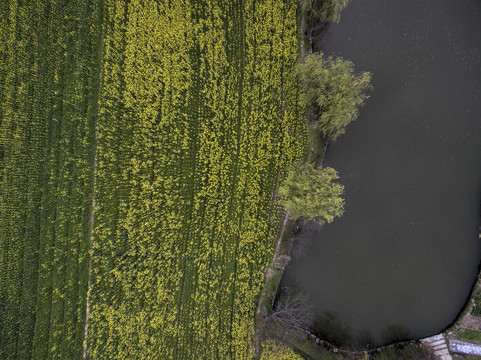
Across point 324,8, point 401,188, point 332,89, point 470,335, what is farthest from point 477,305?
point 324,8

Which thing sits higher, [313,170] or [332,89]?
[332,89]

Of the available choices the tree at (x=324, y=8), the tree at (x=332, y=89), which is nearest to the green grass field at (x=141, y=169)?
the tree at (x=324, y=8)

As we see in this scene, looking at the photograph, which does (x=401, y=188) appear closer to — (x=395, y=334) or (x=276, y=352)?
(x=395, y=334)

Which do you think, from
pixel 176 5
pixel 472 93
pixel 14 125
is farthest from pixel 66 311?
pixel 472 93

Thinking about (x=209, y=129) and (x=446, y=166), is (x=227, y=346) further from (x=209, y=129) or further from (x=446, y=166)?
(x=446, y=166)

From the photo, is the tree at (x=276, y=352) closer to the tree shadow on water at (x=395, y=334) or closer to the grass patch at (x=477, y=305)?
the tree shadow on water at (x=395, y=334)

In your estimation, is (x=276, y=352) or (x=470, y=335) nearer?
(x=276, y=352)

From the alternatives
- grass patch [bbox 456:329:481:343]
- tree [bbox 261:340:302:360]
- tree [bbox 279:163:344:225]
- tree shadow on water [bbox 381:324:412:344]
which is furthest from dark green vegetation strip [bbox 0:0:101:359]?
grass patch [bbox 456:329:481:343]
